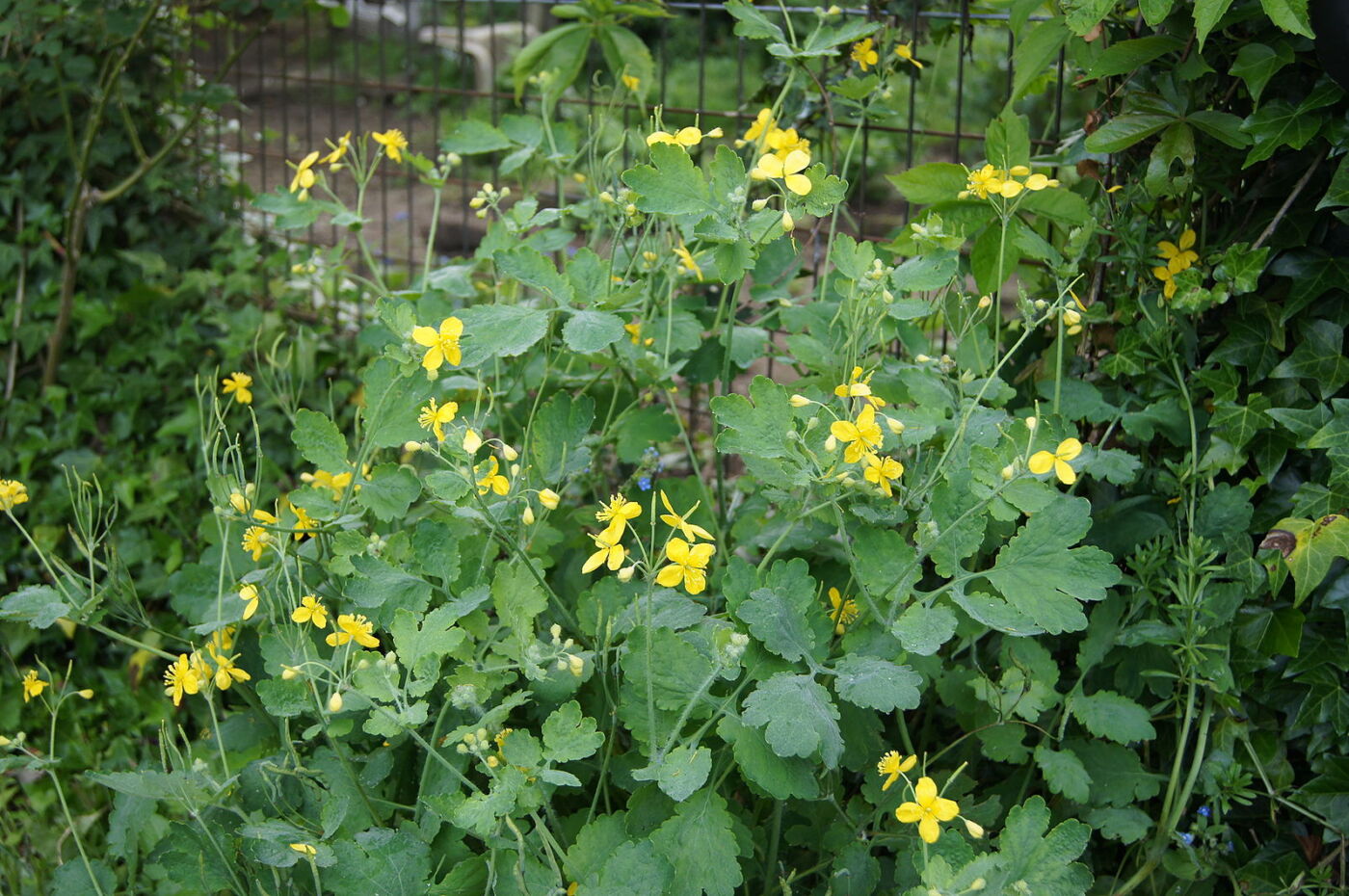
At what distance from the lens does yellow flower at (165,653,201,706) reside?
153 centimetres

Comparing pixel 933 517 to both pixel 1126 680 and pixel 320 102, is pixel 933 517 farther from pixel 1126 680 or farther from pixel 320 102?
pixel 320 102

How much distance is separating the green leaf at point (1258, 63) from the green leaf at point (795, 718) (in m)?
1.04

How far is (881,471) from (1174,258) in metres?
0.74

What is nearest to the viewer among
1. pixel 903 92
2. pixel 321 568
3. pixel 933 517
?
pixel 933 517

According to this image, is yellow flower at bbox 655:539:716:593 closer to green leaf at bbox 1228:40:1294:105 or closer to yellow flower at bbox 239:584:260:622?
yellow flower at bbox 239:584:260:622

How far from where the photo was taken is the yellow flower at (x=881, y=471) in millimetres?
1410

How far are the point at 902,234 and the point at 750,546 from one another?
56 cm

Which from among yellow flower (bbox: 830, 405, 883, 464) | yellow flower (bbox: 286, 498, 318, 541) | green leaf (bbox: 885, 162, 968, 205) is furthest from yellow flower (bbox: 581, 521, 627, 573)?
green leaf (bbox: 885, 162, 968, 205)

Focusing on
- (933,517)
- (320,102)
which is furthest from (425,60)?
(933,517)

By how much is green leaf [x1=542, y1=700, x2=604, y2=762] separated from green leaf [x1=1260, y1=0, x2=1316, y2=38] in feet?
3.84

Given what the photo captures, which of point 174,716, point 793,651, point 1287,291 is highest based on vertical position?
point 1287,291

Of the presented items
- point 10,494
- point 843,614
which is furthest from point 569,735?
point 10,494

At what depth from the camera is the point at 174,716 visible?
106 inches

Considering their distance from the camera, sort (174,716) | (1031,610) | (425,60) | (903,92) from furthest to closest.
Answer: (425,60) → (903,92) → (174,716) → (1031,610)
